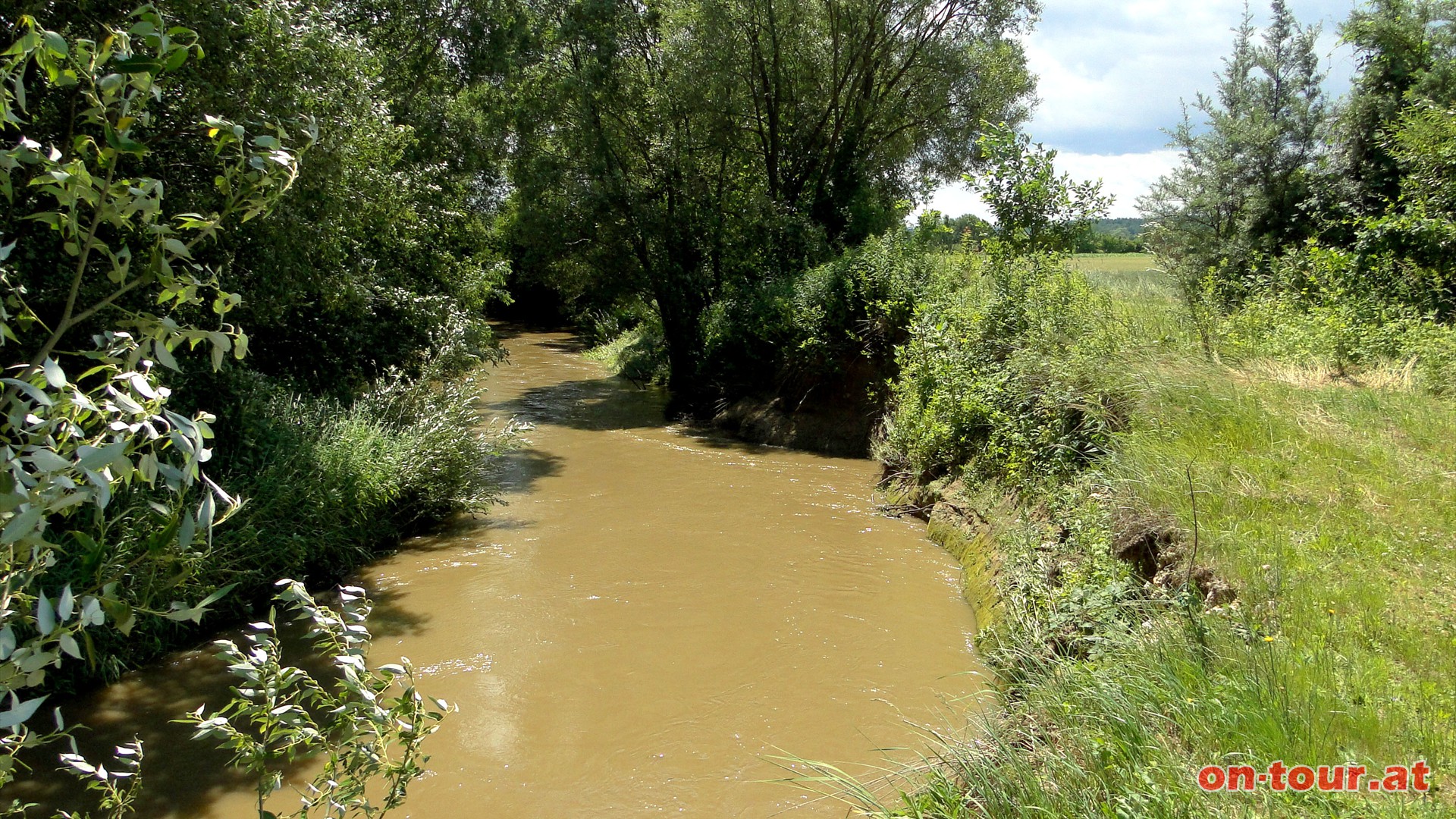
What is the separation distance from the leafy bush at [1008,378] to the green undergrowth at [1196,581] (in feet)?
0.15

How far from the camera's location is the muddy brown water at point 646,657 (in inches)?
202

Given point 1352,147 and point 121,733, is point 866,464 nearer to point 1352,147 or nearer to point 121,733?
point 1352,147

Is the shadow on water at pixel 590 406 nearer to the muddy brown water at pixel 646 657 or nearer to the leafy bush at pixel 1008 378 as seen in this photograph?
the muddy brown water at pixel 646 657

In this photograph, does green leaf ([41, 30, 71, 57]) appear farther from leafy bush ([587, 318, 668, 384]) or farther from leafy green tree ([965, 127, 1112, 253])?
leafy bush ([587, 318, 668, 384])

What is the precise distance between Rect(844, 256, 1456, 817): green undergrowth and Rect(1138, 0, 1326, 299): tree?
8.18 metres

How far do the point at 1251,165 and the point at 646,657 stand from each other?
15.5m

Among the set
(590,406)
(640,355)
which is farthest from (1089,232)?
(640,355)

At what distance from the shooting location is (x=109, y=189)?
1814 millimetres

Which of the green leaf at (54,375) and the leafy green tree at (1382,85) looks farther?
the leafy green tree at (1382,85)

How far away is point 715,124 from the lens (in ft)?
62.2

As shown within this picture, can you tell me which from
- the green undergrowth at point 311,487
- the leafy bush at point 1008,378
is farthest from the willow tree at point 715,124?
the green undergrowth at point 311,487

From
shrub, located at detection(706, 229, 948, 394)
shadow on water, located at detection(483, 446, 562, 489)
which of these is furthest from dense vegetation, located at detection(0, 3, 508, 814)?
shrub, located at detection(706, 229, 948, 394)

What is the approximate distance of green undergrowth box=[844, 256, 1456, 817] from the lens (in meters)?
3.45

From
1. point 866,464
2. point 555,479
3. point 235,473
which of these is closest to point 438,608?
point 235,473
